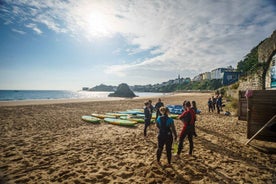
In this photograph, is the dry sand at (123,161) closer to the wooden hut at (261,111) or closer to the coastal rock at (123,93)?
the wooden hut at (261,111)

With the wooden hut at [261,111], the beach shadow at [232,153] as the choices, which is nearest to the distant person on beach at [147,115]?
the beach shadow at [232,153]

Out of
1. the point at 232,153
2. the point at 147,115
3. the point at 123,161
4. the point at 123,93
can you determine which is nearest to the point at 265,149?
the point at 232,153

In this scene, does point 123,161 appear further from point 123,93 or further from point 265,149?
point 123,93

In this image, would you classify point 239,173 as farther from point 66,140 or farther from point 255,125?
point 66,140

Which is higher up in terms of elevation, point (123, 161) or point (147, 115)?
point (147, 115)

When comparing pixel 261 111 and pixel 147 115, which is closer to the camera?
pixel 261 111

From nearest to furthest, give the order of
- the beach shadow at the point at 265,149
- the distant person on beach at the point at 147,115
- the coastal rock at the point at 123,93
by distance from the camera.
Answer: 1. the beach shadow at the point at 265,149
2. the distant person on beach at the point at 147,115
3. the coastal rock at the point at 123,93

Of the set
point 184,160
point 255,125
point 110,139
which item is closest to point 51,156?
point 110,139

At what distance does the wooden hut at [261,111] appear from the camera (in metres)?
6.26

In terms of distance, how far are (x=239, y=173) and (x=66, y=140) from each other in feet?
24.2

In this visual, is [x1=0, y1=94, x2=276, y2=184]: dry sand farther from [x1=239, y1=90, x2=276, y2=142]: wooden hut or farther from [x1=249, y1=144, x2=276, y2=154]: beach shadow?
[x1=239, y1=90, x2=276, y2=142]: wooden hut

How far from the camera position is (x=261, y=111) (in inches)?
256

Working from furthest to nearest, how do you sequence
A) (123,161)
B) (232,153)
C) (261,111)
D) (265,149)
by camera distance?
A: (261,111)
(265,149)
(232,153)
(123,161)

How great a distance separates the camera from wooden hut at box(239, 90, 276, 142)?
6.26 meters
